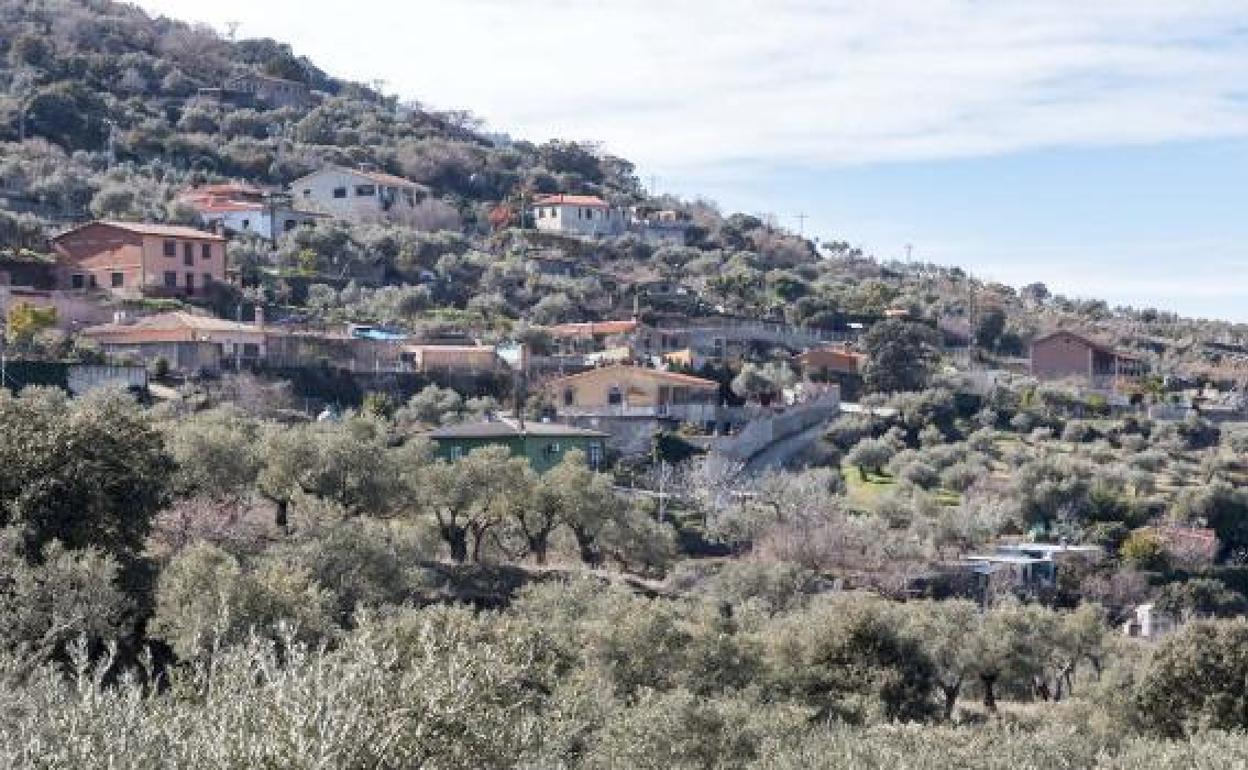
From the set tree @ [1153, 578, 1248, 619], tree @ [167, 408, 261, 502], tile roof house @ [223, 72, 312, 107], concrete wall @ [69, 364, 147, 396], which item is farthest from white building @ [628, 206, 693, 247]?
tree @ [167, 408, 261, 502]

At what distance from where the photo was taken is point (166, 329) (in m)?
50.0

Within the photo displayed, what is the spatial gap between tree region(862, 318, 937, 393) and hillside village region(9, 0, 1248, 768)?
173mm

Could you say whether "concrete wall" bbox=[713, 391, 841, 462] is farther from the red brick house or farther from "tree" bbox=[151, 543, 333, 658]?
"tree" bbox=[151, 543, 333, 658]

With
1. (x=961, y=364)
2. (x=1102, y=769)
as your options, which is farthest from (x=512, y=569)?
(x=961, y=364)

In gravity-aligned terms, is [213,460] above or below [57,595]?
above

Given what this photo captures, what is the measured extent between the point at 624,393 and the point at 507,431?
999cm

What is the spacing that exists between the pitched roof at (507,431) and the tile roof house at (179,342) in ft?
24.6

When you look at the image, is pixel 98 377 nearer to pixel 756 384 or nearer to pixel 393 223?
pixel 756 384

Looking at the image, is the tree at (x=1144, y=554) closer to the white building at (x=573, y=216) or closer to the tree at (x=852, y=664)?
the tree at (x=852, y=664)

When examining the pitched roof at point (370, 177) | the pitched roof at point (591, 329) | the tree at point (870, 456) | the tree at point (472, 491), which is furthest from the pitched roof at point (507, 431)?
the pitched roof at point (370, 177)

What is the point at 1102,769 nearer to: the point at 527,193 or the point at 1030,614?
the point at 1030,614

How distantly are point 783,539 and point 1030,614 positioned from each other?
9.18 metres

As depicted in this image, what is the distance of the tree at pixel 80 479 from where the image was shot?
27750 mm

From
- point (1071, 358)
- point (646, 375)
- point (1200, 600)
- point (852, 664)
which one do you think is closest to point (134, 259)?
point (646, 375)
